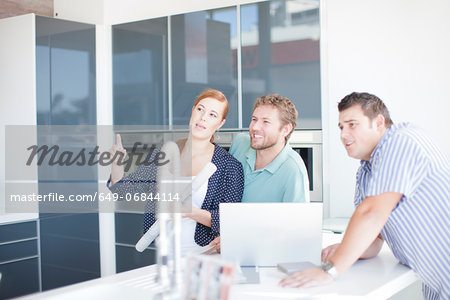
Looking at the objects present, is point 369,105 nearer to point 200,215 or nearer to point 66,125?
point 200,215

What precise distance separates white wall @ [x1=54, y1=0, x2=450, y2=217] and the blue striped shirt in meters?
1.59

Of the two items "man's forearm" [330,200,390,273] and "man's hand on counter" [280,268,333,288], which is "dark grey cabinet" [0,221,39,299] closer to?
"man's hand on counter" [280,268,333,288]

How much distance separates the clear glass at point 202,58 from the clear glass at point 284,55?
111 millimetres

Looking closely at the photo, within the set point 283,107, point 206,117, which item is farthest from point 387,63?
point 206,117


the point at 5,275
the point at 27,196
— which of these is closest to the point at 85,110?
the point at 27,196

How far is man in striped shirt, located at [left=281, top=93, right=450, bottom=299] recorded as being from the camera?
1851mm

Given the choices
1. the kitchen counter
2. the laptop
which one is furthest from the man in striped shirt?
the kitchen counter

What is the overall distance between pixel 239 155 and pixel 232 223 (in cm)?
84

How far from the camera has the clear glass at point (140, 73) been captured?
4570 mm

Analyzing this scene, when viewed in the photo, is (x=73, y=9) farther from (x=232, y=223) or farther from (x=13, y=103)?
(x=232, y=223)

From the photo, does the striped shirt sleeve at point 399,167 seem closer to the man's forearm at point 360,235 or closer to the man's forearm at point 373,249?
the man's forearm at point 360,235

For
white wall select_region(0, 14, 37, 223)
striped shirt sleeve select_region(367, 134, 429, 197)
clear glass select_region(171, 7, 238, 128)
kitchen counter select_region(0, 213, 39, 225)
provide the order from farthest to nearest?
white wall select_region(0, 14, 37, 223) < clear glass select_region(171, 7, 238, 128) < kitchen counter select_region(0, 213, 39, 225) < striped shirt sleeve select_region(367, 134, 429, 197)

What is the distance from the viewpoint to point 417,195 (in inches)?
75.7

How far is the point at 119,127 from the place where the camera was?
4832 millimetres
